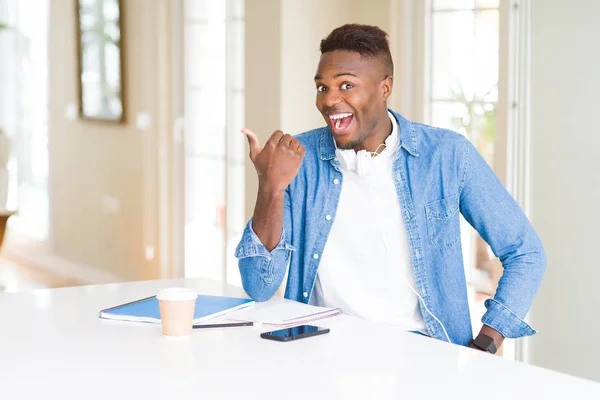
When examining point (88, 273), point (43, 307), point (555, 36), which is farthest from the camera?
point (88, 273)

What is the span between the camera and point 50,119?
20.5 feet

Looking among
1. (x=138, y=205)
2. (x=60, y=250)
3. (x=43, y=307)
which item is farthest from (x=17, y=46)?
(x=43, y=307)

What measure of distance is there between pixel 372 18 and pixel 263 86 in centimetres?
57

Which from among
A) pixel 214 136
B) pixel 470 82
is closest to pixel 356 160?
pixel 470 82

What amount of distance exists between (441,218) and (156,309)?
71 centimetres

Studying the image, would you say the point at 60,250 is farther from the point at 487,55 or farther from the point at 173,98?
the point at 487,55

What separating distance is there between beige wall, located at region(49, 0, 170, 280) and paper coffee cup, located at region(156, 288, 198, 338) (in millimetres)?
3541

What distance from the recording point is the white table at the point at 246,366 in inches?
53.9

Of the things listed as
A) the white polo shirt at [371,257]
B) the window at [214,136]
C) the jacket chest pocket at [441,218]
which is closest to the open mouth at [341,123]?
the white polo shirt at [371,257]

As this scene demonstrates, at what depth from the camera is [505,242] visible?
6.89 feet

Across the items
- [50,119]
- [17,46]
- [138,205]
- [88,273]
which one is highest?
[17,46]

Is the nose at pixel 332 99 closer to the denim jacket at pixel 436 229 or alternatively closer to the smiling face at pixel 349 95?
the smiling face at pixel 349 95

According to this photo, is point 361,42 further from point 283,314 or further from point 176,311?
point 176,311

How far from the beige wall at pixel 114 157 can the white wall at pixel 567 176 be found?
253cm
